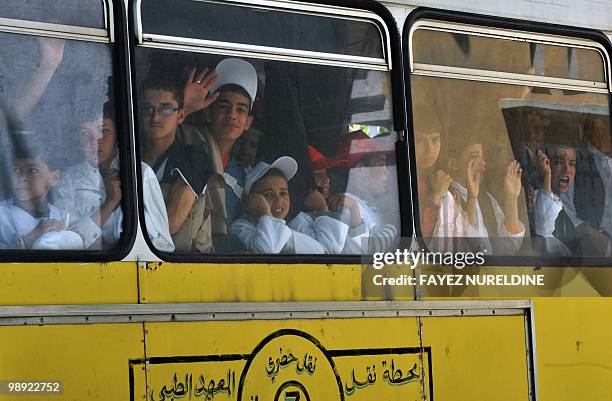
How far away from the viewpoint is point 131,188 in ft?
14.1

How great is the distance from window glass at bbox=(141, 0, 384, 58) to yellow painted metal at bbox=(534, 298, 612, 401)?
1.47 meters

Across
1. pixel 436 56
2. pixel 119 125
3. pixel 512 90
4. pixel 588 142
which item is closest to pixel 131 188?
pixel 119 125

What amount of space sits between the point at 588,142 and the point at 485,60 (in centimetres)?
77

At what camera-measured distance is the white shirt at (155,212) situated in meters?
4.33

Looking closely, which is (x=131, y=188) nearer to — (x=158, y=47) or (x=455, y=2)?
(x=158, y=47)

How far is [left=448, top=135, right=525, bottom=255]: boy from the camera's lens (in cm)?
532

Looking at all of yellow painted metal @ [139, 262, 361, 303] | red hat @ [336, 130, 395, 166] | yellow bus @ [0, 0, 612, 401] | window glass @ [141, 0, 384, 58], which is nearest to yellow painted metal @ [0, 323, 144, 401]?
yellow bus @ [0, 0, 612, 401]

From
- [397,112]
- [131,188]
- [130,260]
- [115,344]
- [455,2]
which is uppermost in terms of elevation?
[455,2]

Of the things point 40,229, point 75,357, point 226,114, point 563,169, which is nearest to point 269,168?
point 226,114

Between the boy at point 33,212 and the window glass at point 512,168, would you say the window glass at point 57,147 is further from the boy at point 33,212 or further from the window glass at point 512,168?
the window glass at point 512,168

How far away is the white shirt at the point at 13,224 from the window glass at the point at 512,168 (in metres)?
1.81

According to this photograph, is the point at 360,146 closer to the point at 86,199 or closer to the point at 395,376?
the point at 395,376

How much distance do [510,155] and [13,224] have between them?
250 centimetres

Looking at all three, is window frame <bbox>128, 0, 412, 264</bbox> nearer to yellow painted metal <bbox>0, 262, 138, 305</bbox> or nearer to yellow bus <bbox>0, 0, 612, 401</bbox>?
yellow bus <bbox>0, 0, 612, 401</bbox>
